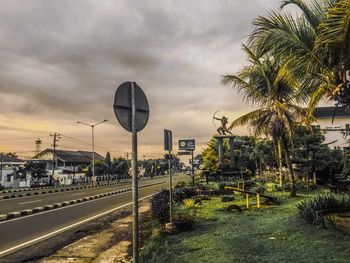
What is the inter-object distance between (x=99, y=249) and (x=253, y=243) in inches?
149

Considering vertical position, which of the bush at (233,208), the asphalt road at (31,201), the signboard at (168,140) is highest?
the signboard at (168,140)

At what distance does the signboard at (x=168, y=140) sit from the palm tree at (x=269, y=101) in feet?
22.0

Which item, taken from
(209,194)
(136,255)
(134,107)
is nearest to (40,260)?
(136,255)

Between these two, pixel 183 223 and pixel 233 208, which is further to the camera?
pixel 233 208

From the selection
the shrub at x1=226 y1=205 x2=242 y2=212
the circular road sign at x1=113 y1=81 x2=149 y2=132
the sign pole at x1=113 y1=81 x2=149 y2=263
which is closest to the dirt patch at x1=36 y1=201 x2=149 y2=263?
the sign pole at x1=113 y1=81 x2=149 y2=263

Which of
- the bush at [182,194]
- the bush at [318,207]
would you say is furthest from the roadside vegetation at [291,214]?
the bush at [182,194]

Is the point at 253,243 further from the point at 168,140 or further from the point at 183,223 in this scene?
Answer: the point at 168,140

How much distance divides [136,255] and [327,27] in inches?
211

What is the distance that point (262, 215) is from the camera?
30.7ft

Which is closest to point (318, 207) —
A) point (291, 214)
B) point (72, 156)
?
point (291, 214)

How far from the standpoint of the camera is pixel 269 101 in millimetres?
15648

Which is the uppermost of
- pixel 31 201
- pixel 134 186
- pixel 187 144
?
pixel 187 144

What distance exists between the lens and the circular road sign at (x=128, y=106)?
4387mm

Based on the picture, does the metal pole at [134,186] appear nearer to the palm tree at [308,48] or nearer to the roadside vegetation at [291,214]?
the roadside vegetation at [291,214]
